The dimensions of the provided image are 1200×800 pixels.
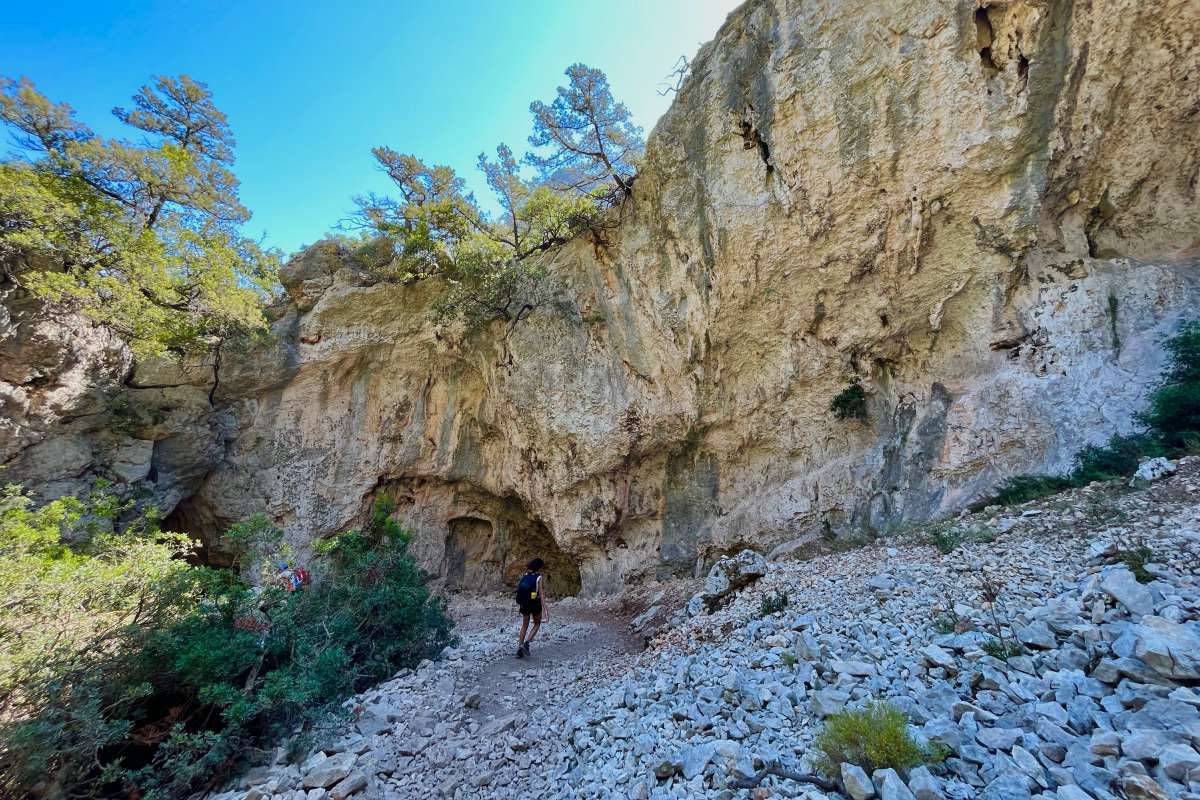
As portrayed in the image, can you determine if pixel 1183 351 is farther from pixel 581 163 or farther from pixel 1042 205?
pixel 581 163

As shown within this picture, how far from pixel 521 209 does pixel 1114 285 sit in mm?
14861

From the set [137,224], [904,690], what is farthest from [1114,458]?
[137,224]


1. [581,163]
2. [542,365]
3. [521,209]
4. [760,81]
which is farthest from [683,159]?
[542,365]

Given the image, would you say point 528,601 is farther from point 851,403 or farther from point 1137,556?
point 851,403

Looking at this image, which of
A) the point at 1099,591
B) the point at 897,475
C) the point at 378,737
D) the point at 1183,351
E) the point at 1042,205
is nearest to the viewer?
the point at 1099,591

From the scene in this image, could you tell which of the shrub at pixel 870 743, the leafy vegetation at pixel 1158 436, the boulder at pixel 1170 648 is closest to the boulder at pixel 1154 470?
the leafy vegetation at pixel 1158 436

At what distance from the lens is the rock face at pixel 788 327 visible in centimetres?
862

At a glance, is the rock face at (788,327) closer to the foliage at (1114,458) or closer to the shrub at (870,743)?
the foliage at (1114,458)

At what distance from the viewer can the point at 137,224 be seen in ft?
42.2

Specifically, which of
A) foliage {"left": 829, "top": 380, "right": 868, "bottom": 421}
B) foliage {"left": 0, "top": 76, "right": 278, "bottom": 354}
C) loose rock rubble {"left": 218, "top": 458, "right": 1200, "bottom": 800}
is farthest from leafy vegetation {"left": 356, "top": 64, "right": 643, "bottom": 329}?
loose rock rubble {"left": 218, "top": 458, "right": 1200, "bottom": 800}

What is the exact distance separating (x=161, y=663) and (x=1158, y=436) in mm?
14171

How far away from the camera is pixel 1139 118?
28.5ft

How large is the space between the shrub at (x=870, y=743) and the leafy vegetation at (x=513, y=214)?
13.2 metres

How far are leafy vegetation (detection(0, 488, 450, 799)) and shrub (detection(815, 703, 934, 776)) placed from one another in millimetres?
5484
